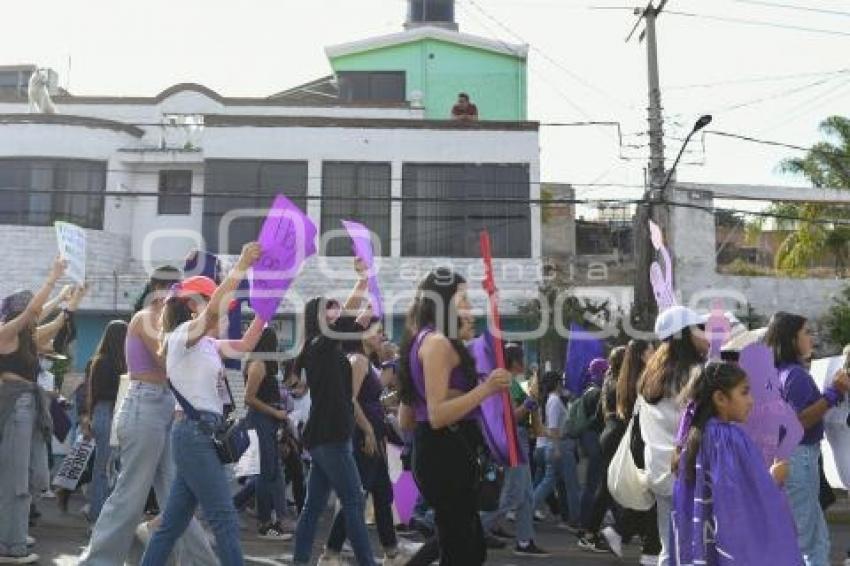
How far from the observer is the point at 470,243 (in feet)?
73.0

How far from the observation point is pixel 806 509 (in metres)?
5.61

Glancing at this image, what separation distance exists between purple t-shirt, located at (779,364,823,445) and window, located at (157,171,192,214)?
1977cm

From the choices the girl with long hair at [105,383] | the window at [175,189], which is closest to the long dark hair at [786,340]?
the girl with long hair at [105,383]

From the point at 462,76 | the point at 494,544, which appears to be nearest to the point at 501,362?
the point at 494,544

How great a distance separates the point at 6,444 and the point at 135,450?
1.60m

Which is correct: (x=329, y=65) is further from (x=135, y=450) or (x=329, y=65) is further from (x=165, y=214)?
(x=135, y=450)

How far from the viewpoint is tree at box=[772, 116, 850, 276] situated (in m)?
27.8

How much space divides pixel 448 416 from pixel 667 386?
1.45 meters

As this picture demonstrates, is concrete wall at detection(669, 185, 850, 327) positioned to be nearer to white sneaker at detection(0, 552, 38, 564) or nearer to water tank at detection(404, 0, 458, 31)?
water tank at detection(404, 0, 458, 31)

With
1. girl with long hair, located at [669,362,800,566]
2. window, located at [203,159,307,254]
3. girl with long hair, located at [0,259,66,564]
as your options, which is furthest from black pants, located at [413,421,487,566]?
window, located at [203,159,307,254]

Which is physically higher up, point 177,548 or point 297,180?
point 297,180

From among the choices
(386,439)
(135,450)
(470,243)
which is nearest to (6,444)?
(135,450)

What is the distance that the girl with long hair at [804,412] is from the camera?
5.62 metres

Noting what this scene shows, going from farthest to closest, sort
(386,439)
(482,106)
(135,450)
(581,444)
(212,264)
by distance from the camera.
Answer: (482,106) → (581,444) → (386,439) → (212,264) → (135,450)
